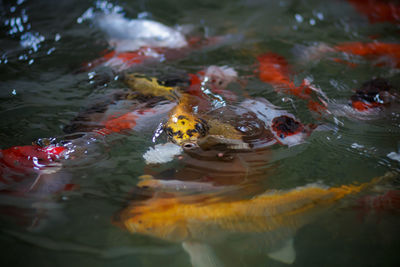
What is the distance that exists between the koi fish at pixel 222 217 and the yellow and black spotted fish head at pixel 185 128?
16.5 inches

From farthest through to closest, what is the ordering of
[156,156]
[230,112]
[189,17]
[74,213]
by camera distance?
[189,17] < [230,112] < [156,156] < [74,213]

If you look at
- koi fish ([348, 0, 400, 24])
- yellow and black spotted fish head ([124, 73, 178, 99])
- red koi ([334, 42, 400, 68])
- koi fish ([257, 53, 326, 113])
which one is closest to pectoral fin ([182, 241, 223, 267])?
yellow and black spotted fish head ([124, 73, 178, 99])

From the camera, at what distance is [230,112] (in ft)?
7.93

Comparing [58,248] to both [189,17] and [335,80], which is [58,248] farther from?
[189,17]

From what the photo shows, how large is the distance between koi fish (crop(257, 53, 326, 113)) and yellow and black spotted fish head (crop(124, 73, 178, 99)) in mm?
864

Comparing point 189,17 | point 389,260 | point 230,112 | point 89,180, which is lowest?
point 389,260

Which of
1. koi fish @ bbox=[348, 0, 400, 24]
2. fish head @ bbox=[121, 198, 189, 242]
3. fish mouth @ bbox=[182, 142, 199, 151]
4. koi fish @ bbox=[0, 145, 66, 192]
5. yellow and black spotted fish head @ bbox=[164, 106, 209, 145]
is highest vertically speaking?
koi fish @ bbox=[348, 0, 400, 24]

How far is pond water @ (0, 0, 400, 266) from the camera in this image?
1.64 meters

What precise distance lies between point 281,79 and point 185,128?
3.93 ft

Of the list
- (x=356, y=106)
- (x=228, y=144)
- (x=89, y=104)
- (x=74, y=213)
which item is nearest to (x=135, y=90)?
(x=89, y=104)

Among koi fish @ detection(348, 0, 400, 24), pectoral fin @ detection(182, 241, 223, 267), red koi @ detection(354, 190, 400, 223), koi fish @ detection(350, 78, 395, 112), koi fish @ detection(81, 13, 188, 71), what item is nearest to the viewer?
pectoral fin @ detection(182, 241, 223, 267)

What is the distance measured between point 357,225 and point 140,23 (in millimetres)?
3095

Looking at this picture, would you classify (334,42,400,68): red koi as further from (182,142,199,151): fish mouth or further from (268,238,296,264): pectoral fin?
(268,238,296,264): pectoral fin

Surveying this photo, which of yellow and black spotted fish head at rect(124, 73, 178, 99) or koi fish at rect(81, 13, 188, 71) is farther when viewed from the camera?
koi fish at rect(81, 13, 188, 71)
